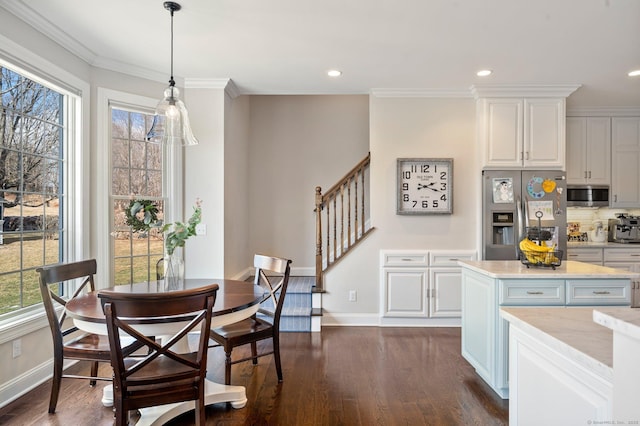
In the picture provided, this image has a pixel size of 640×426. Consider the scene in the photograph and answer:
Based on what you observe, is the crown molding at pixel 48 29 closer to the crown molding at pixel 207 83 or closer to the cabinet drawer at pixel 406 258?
the crown molding at pixel 207 83

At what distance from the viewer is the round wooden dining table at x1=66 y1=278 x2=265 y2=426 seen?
6.31 feet

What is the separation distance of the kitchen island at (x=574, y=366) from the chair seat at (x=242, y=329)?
172 centimetres

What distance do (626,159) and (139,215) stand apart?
19.0 ft

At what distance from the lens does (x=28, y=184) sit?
281 centimetres

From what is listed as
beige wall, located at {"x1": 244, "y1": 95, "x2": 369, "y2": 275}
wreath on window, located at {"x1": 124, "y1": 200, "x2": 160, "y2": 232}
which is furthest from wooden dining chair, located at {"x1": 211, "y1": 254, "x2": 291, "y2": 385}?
beige wall, located at {"x1": 244, "y1": 95, "x2": 369, "y2": 275}

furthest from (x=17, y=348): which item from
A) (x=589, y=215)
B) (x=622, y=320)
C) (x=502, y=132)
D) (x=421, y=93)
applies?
(x=589, y=215)

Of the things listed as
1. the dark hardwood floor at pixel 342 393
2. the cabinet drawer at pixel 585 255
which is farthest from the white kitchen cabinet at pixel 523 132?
the dark hardwood floor at pixel 342 393

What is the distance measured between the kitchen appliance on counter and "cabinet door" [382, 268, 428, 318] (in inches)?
109

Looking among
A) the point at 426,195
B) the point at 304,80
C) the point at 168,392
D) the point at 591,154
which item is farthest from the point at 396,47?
the point at 591,154

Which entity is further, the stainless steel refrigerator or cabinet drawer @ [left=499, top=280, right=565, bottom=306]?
the stainless steel refrigerator

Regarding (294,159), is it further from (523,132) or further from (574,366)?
(574,366)

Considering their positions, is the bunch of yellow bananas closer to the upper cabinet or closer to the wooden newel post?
the upper cabinet

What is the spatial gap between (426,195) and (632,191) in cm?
290

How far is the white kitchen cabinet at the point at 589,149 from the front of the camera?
15.7 ft
